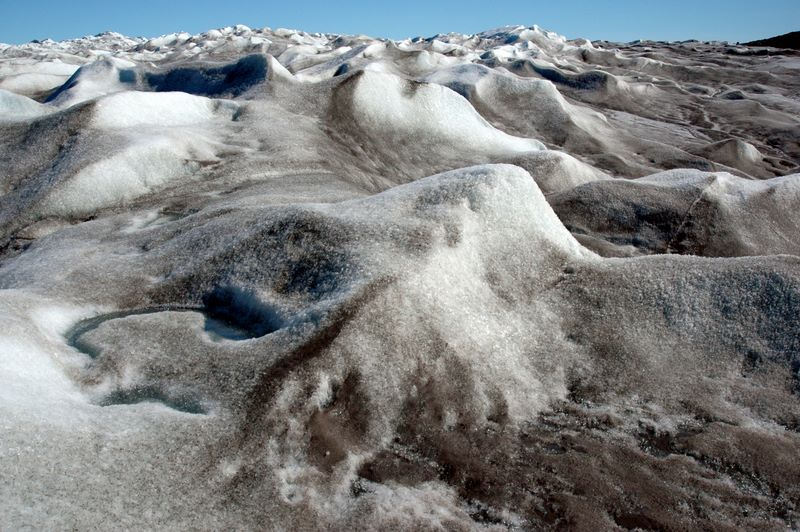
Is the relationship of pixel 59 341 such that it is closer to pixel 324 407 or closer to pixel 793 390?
pixel 324 407

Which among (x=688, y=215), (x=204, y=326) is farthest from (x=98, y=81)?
(x=688, y=215)

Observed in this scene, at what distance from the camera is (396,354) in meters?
4.74

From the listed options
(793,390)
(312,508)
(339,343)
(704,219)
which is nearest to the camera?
(312,508)

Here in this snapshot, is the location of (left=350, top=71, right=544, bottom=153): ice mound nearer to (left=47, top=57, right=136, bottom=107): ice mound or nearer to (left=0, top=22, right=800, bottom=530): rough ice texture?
(left=0, top=22, right=800, bottom=530): rough ice texture

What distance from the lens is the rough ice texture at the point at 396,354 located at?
12.3 feet

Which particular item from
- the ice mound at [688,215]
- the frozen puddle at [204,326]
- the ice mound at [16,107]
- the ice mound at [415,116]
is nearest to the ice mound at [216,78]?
the ice mound at [415,116]

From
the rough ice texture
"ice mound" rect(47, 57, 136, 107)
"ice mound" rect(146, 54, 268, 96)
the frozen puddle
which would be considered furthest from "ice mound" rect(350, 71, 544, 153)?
"ice mound" rect(47, 57, 136, 107)

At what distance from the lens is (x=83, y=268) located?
670 cm

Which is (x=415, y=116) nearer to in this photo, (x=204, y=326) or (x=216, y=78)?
(x=216, y=78)

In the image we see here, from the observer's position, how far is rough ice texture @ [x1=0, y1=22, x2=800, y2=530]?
3.75 meters

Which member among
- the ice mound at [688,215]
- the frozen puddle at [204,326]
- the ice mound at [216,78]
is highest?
the ice mound at [216,78]

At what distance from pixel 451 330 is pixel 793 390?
9.31 ft

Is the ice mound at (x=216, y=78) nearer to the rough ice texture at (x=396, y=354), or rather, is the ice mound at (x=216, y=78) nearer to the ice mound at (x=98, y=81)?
the ice mound at (x=98, y=81)

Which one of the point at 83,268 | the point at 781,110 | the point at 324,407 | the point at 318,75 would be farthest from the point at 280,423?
the point at 781,110
